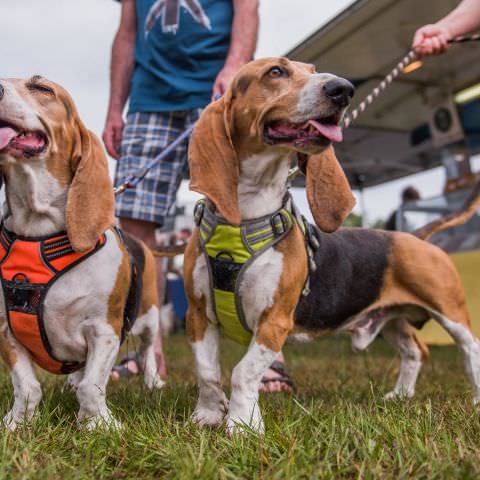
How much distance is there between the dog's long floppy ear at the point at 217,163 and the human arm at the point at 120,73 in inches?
77.9

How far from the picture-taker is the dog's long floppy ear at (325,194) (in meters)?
2.88

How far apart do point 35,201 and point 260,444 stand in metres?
1.32

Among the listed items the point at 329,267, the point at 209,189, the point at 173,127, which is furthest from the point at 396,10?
the point at 209,189

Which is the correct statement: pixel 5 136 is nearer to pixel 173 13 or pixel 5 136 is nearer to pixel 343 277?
pixel 343 277

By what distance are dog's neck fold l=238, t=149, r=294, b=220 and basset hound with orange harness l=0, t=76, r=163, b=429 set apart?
22.0 inches

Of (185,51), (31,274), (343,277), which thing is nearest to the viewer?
(31,274)

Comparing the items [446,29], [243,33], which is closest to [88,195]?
[243,33]

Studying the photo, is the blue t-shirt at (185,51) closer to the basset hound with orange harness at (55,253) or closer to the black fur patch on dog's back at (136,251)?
the black fur patch on dog's back at (136,251)

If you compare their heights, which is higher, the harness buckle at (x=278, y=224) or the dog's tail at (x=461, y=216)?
the harness buckle at (x=278, y=224)

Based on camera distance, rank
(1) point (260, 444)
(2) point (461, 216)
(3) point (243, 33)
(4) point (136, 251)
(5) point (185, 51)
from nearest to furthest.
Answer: (1) point (260, 444), (4) point (136, 251), (2) point (461, 216), (3) point (243, 33), (5) point (185, 51)

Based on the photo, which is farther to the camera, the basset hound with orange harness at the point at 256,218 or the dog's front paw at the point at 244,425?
the basset hound with orange harness at the point at 256,218

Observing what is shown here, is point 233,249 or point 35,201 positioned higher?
point 35,201

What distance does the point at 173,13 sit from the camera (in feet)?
13.8

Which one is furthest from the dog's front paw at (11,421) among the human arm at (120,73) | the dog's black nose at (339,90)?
the human arm at (120,73)
